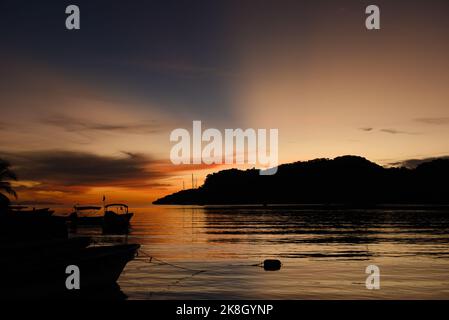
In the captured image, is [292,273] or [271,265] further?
[271,265]

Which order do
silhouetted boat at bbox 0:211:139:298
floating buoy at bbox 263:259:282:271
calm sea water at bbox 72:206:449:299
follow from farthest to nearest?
1. floating buoy at bbox 263:259:282:271
2. calm sea water at bbox 72:206:449:299
3. silhouetted boat at bbox 0:211:139:298

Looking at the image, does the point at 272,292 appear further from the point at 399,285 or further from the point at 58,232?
the point at 58,232

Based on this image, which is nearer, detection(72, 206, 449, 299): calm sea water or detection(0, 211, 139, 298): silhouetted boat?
detection(0, 211, 139, 298): silhouetted boat

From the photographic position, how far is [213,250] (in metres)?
52.2

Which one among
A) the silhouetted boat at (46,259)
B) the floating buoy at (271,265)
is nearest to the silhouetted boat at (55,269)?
the silhouetted boat at (46,259)

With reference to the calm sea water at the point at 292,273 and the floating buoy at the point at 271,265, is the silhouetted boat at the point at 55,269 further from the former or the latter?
A: the floating buoy at the point at 271,265

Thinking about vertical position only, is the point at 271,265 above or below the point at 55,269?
below

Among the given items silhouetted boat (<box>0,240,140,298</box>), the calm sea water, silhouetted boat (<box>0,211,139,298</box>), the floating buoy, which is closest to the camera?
silhouetted boat (<box>0,240,140,298</box>)

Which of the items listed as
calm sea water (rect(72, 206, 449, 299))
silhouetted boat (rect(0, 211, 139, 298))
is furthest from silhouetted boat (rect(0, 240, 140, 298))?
calm sea water (rect(72, 206, 449, 299))

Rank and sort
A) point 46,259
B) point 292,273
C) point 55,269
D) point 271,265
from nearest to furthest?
1. point 55,269
2. point 46,259
3. point 292,273
4. point 271,265

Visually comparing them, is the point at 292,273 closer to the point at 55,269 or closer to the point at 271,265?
the point at 271,265

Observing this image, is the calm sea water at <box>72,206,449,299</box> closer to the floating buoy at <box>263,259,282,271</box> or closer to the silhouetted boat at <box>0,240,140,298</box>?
the floating buoy at <box>263,259,282,271</box>

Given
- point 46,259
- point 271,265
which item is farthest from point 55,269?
point 271,265
